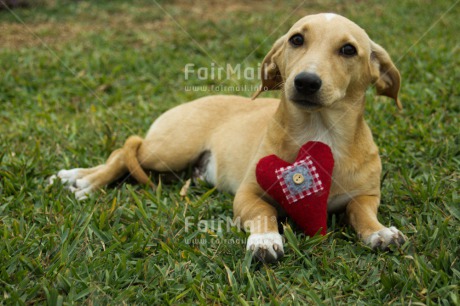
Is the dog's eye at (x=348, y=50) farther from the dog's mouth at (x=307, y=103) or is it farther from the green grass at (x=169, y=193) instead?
the green grass at (x=169, y=193)

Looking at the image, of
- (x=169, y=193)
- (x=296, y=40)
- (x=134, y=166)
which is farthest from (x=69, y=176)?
(x=296, y=40)

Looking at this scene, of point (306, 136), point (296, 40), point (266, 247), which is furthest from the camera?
point (306, 136)

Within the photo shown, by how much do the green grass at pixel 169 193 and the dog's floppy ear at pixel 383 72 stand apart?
687mm

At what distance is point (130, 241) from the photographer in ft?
11.1

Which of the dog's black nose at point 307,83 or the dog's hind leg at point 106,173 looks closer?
the dog's black nose at point 307,83

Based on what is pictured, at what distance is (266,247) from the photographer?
121 inches

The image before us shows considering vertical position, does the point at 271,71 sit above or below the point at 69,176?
above

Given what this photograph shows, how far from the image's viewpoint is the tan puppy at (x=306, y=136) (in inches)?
127

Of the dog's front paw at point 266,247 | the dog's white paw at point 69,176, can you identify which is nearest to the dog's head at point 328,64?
the dog's front paw at point 266,247

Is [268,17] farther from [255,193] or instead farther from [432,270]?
[432,270]

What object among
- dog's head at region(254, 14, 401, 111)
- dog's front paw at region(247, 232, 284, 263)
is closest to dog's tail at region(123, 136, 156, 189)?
dog's head at region(254, 14, 401, 111)

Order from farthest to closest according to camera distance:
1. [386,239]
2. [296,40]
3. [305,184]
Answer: [296,40], [305,184], [386,239]

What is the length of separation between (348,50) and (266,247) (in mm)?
1295

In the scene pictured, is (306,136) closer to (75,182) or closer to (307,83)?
(307,83)
